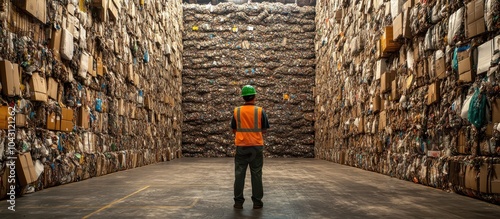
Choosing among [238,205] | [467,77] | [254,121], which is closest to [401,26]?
[467,77]

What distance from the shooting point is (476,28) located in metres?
4.64

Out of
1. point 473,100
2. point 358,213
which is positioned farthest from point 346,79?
point 358,213

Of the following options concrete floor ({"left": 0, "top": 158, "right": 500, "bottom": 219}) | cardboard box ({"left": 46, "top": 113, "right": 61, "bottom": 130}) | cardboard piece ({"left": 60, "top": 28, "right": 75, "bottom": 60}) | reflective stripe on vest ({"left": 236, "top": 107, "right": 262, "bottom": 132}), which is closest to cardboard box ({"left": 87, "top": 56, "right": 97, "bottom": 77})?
cardboard piece ({"left": 60, "top": 28, "right": 75, "bottom": 60})

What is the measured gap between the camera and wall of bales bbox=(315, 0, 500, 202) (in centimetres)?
450

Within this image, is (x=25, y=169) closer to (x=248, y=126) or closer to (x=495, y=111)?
(x=248, y=126)

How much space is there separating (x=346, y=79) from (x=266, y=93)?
540 centimetres

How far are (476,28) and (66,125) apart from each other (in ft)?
16.7

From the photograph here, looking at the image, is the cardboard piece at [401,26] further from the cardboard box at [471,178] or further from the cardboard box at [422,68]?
the cardboard box at [471,178]

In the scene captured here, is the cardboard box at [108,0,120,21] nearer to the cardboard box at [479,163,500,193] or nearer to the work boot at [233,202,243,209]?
the work boot at [233,202,243,209]

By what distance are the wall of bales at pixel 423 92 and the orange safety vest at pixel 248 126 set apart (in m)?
2.08

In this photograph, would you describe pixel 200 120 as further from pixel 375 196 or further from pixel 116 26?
pixel 375 196

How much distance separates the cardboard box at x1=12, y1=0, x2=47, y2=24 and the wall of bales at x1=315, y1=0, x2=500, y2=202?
4.61 m

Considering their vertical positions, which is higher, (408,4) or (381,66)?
(408,4)

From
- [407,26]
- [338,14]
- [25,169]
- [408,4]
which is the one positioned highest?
[338,14]
